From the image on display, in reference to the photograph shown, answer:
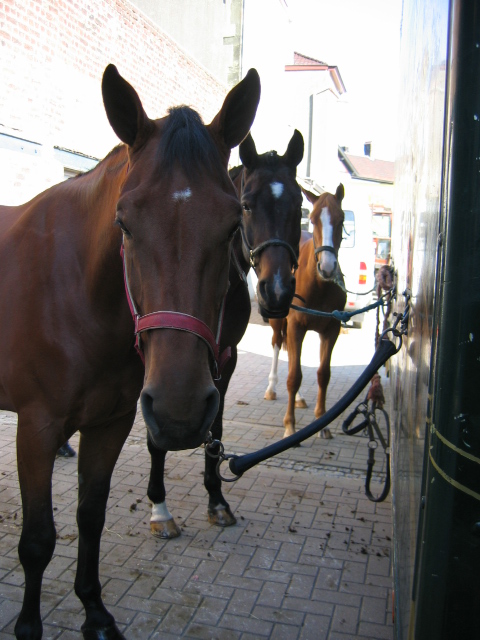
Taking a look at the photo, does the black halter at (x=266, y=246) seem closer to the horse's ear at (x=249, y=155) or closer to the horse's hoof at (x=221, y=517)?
the horse's ear at (x=249, y=155)

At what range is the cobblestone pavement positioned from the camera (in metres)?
2.76

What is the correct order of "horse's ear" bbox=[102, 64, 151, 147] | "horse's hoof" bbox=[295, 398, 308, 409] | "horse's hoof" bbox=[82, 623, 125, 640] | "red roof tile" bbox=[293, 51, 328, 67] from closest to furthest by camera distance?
"horse's ear" bbox=[102, 64, 151, 147]
"horse's hoof" bbox=[82, 623, 125, 640]
"horse's hoof" bbox=[295, 398, 308, 409]
"red roof tile" bbox=[293, 51, 328, 67]

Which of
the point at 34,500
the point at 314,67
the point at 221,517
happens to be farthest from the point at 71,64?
the point at 314,67

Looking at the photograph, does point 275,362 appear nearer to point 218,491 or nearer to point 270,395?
point 270,395

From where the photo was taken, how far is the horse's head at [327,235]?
215 inches

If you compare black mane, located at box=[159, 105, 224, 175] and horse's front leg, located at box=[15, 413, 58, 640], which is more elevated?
black mane, located at box=[159, 105, 224, 175]

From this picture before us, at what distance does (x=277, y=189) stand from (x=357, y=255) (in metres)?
9.55

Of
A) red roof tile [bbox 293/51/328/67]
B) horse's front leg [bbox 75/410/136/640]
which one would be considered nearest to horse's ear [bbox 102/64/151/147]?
horse's front leg [bbox 75/410/136/640]

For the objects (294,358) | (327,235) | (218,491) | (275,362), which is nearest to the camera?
(218,491)

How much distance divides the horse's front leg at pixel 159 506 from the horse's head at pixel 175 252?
6.76 ft

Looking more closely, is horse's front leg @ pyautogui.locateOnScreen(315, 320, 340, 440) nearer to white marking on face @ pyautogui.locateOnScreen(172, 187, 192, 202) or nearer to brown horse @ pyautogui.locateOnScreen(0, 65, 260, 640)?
brown horse @ pyautogui.locateOnScreen(0, 65, 260, 640)

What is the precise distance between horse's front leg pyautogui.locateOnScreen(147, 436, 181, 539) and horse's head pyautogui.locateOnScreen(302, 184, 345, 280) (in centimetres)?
259

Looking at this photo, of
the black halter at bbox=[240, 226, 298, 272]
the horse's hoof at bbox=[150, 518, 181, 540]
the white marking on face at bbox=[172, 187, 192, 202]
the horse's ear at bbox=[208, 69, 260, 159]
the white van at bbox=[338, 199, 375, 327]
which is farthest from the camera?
the white van at bbox=[338, 199, 375, 327]

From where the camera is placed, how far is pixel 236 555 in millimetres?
3400
